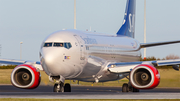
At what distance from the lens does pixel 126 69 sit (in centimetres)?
2672

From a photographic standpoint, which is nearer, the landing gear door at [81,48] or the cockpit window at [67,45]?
the cockpit window at [67,45]

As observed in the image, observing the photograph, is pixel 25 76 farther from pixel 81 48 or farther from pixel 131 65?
pixel 131 65

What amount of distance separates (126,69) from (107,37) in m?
5.26

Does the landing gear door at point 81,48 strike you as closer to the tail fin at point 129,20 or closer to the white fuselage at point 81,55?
the white fuselage at point 81,55

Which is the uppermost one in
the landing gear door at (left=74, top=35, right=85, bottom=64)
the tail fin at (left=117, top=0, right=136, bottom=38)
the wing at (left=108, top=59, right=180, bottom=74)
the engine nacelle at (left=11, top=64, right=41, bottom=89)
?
the tail fin at (left=117, top=0, right=136, bottom=38)

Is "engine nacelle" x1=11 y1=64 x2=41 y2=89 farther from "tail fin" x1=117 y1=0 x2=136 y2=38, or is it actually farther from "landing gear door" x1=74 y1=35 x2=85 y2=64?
"tail fin" x1=117 y1=0 x2=136 y2=38

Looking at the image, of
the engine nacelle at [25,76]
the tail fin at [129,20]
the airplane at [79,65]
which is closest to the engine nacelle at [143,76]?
the airplane at [79,65]

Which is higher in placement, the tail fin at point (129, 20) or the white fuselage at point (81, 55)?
the tail fin at point (129, 20)

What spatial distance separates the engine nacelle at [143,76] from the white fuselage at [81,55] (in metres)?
3.12

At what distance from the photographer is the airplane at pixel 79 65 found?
22602 mm

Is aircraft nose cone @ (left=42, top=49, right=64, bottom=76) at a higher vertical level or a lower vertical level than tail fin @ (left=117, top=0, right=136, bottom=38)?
lower

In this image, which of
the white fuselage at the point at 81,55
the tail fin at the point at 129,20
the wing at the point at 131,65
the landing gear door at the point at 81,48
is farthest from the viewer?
the tail fin at the point at 129,20

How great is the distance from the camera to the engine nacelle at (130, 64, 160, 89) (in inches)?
934

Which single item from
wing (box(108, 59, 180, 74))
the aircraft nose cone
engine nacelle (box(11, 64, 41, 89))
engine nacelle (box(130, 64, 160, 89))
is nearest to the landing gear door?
the aircraft nose cone
